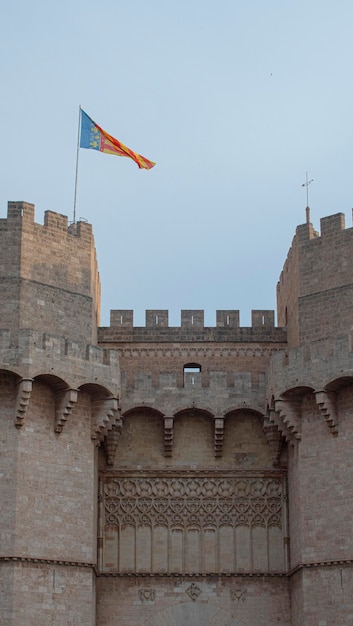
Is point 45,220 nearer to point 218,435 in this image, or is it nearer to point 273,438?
point 218,435

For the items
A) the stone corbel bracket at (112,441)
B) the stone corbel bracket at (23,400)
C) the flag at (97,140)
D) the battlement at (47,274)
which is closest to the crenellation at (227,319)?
the battlement at (47,274)

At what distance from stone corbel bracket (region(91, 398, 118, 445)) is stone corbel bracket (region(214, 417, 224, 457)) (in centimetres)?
254

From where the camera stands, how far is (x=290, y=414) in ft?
83.9

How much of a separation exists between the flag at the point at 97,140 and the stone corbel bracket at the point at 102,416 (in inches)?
266

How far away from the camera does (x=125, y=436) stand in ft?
89.5

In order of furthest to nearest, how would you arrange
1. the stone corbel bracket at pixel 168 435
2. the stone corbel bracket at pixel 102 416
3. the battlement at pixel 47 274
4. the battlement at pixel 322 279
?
the stone corbel bracket at pixel 168 435, the battlement at pixel 322 279, the stone corbel bracket at pixel 102 416, the battlement at pixel 47 274

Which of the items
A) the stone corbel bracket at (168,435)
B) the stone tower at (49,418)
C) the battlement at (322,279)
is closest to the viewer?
the stone tower at (49,418)

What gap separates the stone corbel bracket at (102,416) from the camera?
2544cm

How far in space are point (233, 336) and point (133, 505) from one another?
16.2 feet

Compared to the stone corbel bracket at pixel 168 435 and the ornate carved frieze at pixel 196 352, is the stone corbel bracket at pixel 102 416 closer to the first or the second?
the stone corbel bracket at pixel 168 435

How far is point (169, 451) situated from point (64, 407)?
3.50m

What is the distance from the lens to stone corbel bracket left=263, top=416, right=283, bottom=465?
2659 cm

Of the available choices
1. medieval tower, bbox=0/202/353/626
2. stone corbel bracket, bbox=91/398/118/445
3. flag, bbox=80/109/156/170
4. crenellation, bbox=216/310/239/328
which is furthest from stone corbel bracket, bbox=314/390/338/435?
A: flag, bbox=80/109/156/170

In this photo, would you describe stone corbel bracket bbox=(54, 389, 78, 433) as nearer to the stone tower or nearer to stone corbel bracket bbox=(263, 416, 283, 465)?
the stone tower
